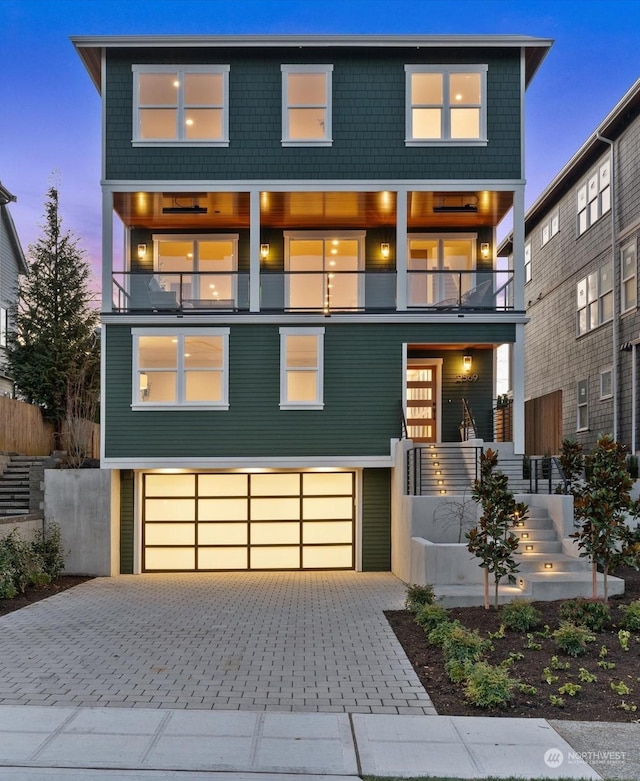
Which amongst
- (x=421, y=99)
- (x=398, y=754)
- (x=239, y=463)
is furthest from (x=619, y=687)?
(x=421, y=99)

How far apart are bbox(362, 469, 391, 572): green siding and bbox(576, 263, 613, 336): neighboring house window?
8672mm

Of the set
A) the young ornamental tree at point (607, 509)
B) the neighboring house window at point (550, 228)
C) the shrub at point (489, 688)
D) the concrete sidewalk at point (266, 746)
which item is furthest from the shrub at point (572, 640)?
the neighboring house window at point (550, 228)

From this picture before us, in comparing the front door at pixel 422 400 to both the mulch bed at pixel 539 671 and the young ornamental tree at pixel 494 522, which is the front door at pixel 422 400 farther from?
the mulch bed at pixel 539 671

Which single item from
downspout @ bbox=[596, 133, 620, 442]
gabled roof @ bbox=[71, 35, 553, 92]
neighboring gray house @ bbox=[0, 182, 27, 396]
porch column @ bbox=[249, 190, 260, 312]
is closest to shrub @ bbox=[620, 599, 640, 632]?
porch column @ bbox=[249, 190, 260, 312]

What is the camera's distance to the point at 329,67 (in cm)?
1463

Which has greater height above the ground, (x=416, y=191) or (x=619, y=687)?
(x=416, y=191)

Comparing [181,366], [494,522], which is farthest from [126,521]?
[494,522]

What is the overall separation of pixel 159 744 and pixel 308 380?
9.89 meters

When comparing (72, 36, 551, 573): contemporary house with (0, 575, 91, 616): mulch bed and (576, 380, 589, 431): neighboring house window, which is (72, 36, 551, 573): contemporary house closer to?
(0, 575, 91, 616): mulch bed

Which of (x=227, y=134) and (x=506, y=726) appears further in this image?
(x=227, y=134)

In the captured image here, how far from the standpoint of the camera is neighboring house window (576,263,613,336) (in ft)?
61.8

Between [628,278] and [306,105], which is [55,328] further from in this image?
[628,278]

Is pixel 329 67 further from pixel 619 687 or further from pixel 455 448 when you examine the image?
pixel 619 687

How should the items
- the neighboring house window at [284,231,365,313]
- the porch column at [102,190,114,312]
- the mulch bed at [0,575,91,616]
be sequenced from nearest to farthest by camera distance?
the mulch bed at [0,575,91,616] < the porch column at [102,190,114,312] < the neighboring house window at [284,231,365,313]
